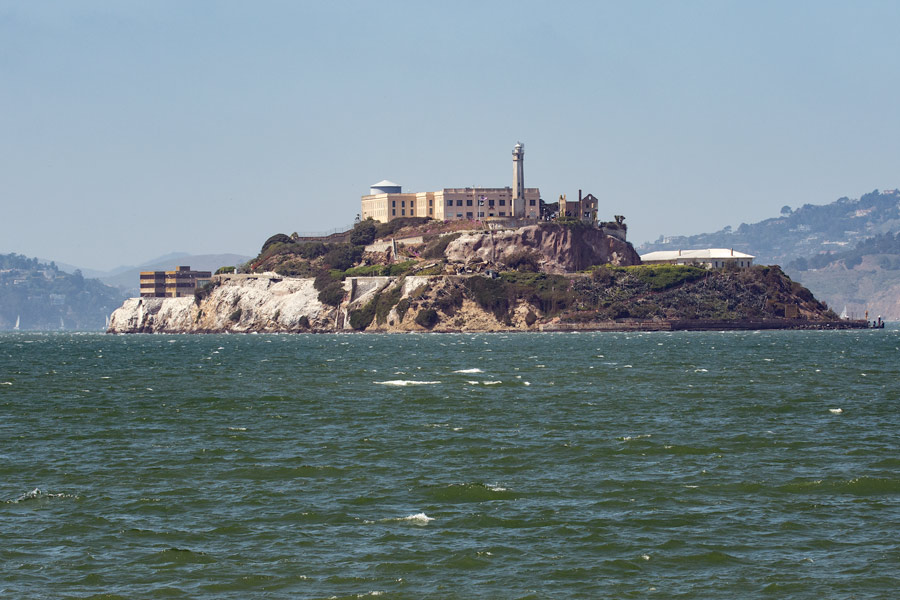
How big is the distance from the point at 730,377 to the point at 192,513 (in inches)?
2280

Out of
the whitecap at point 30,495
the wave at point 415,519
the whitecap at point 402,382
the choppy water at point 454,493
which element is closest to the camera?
the choppy water at point 454,493

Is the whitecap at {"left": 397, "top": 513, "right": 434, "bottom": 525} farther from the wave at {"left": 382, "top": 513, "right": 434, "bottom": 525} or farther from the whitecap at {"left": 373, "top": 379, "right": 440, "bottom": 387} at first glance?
the whitecap at {"left": 373, "top": 379, "right": 440, "bottom": 387}

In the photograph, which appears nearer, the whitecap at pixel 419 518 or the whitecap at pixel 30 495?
the whitecap at pixel 419 518

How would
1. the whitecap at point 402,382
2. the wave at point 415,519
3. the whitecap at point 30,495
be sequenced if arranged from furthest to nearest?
the whitecap at point 402,382, the whitecap at point 30,495, the wave at point 415,519

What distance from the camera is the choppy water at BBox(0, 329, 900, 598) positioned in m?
27.8

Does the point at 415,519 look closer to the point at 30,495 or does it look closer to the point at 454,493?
the point at 454,493

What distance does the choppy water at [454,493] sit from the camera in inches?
1093

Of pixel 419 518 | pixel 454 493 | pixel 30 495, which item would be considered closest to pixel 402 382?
pixel 454 493

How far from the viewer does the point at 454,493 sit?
37.0 m

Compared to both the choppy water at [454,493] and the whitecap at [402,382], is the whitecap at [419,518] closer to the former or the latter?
the choppy water at [454,493]

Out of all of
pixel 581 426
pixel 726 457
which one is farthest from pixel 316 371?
pixel 726 457

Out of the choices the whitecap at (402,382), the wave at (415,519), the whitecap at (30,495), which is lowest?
the wave at (415,519)

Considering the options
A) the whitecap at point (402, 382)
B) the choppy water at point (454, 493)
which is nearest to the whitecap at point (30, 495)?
the choppy water at point (454, 493)

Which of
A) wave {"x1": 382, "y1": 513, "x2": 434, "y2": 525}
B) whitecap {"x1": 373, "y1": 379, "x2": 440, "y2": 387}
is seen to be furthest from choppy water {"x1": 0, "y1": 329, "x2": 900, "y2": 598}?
whitecap {"x1": 373, "y1": 379, "x2": 440, "y2": 387}
